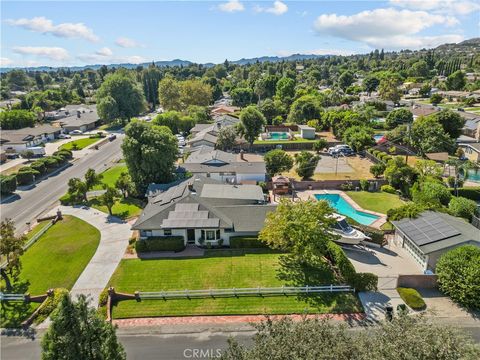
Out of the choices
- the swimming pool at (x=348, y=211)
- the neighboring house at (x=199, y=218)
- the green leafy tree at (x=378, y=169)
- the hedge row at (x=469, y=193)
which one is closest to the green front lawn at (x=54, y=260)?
the neighboring house at (x=199, y=218)

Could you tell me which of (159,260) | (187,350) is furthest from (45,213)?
(187,350)


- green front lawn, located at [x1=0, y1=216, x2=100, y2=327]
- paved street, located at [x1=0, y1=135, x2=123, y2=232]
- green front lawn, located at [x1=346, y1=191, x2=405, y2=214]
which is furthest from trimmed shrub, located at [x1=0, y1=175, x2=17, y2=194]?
green front lawn, located at [x1=346, y1=191, x2=405, y2=214]

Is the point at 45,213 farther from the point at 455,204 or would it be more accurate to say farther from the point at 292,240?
the point at 455,204

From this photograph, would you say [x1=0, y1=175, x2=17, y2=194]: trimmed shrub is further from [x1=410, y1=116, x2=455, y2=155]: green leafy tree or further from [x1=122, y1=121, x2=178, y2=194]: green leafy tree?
[x1=410, y1=116, x2=455, y2=155]: green leafy tree

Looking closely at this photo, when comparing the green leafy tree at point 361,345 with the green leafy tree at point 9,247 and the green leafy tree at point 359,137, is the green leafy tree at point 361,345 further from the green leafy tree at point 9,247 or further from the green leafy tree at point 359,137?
the green leafy tree at point 359,137

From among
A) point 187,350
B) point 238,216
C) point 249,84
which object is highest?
point 249,84

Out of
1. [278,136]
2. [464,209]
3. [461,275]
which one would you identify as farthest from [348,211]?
[278,136]
